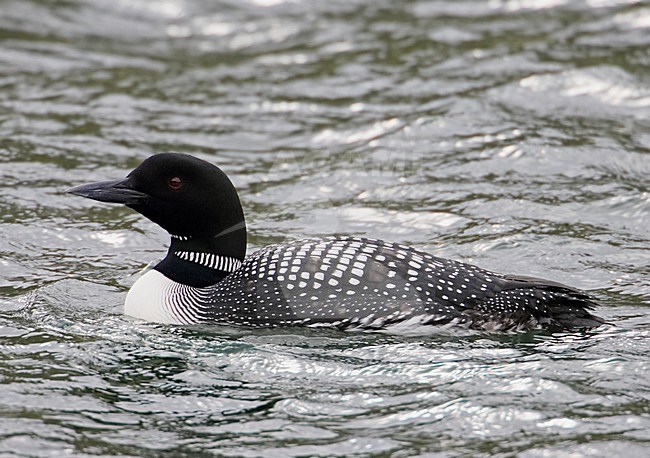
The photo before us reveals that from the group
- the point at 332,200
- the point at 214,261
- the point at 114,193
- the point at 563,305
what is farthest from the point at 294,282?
the point at 332,200

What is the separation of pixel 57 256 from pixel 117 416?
233 cm

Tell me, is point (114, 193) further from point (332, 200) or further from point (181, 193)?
point (332, 200)

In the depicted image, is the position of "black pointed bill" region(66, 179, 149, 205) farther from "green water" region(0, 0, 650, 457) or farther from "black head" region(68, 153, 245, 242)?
"green water" region(0, 0, 650, 457)

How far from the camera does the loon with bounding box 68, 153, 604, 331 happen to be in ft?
17.8

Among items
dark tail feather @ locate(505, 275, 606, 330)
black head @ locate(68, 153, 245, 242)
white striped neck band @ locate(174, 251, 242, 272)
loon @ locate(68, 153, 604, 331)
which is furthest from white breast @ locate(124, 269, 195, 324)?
dark tail feather @ locate(505, 275, 606, 330)

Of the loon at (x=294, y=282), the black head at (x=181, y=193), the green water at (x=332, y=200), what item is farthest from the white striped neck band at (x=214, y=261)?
the green water at (x=332, y=200)

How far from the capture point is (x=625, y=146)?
337 inches

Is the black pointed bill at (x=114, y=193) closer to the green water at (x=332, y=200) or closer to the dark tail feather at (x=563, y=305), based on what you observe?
the green water at (x=332, y=200)

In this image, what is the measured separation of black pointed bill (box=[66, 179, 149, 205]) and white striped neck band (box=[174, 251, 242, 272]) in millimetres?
378

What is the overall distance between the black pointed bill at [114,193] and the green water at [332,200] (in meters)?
0.60

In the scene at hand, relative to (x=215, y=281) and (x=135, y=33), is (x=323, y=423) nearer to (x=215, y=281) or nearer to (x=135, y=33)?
(x=215, y=281)

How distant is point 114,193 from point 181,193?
34 cm

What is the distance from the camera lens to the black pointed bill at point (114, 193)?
5688 mm

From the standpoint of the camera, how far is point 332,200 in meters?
7.91
